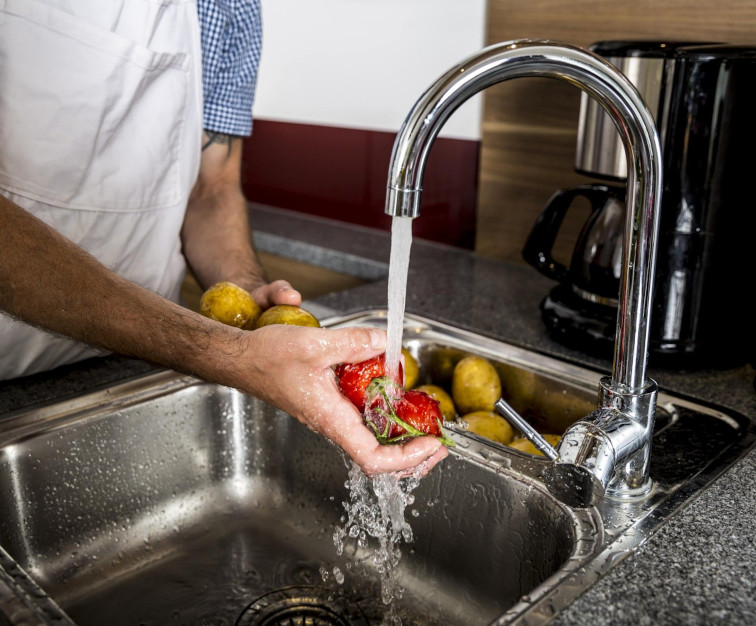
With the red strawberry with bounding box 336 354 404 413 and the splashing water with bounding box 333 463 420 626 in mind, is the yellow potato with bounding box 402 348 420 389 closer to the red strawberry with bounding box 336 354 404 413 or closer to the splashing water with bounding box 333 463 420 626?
the splashing water with bounding box 333 463 420 626

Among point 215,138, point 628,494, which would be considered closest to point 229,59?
point 215,138

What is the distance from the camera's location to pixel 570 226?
1.55 meters

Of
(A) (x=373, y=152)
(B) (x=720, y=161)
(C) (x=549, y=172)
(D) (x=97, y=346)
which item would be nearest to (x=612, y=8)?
(C) (x=549, y=172)

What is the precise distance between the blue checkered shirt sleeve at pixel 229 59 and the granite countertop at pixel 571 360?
0.37 meters

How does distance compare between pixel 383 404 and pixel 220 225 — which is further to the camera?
pixel 220 225

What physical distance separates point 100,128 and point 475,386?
0.67 m

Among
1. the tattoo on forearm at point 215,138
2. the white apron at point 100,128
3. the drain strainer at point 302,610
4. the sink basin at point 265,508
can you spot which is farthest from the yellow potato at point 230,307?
the tattoo on forearm at point 215,138

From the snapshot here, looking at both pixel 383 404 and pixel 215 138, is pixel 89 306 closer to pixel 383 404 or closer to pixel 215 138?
pixel 383 404

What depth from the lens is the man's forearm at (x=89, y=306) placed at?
80 centimetres

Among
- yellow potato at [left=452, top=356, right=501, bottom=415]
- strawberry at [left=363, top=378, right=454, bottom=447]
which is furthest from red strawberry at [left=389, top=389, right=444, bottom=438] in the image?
yellow potato at [left=452, top=356, right=501, bottom=415]

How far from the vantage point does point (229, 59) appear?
1406 millimetres

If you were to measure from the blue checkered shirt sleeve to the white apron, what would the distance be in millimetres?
82

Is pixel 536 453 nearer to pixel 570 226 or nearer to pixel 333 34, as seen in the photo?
pixel 570 226

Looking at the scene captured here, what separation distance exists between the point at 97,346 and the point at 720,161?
2.65 ft
